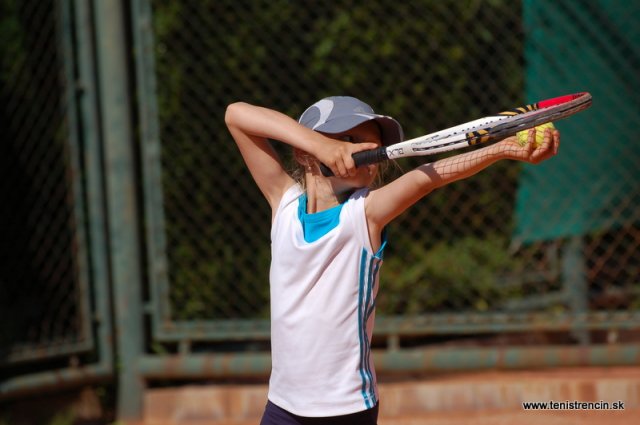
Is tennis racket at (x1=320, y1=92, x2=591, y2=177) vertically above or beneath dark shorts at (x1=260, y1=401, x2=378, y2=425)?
above

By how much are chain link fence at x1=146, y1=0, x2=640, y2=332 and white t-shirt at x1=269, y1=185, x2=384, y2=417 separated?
94.2 inches

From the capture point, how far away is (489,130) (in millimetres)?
2568

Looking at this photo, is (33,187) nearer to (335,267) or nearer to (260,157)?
(260,157)

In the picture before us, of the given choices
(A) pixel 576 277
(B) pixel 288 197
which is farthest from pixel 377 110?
(B) pixel 288 197

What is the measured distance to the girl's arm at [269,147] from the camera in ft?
8.62

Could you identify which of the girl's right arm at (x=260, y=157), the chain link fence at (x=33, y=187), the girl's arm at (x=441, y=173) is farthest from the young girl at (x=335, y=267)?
the chain link fence at (x=33, y=187)

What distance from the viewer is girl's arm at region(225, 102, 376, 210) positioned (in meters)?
2.63

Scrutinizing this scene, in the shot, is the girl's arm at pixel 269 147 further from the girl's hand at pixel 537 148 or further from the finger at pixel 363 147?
the girl's hand at pixel 537 148

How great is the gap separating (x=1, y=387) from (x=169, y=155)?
144 centimetres

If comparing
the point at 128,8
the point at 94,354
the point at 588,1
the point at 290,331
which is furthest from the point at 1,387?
the point at 588,1

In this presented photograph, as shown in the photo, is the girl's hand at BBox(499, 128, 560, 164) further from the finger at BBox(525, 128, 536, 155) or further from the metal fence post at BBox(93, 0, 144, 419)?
the metal fence post at BBox(93, 0, 144, 419)

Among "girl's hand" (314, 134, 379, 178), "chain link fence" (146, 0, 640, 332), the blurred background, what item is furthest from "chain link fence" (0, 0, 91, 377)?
"girl's hand" (314, 134, 379, 178)

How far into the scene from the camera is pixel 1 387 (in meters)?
4.71

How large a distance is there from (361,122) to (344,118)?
2.1 inches
